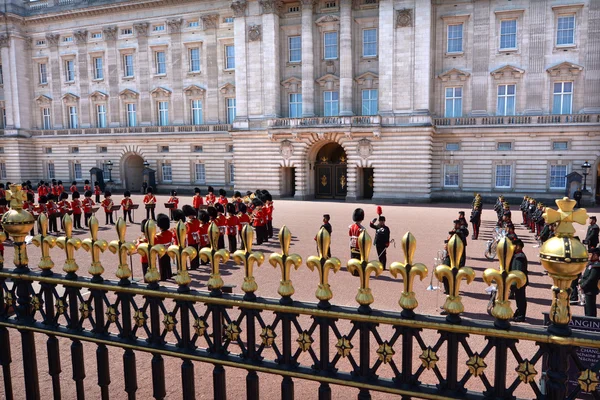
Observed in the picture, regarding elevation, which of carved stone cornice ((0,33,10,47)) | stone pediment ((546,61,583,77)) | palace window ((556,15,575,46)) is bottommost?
stone pediment ((546,61,583,77))

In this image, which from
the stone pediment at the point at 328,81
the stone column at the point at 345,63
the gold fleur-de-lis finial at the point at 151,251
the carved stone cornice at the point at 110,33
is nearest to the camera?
the gold fleur-de-lis finial at the point at 151,251

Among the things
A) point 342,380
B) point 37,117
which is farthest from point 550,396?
point 37,117

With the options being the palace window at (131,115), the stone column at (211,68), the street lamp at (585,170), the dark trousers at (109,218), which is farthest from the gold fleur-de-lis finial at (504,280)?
the palace window at (131,115)

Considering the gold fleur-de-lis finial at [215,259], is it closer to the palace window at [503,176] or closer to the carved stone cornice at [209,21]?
the palace window at [503,176]

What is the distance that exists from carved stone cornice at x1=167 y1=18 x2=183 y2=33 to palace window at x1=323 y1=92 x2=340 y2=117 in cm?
1578

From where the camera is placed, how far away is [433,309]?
26.5ft

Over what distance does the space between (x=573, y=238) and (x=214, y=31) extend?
4063cm

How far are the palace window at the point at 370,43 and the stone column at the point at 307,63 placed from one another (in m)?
4.23

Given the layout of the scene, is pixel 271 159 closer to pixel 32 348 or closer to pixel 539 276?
pixel 539 276

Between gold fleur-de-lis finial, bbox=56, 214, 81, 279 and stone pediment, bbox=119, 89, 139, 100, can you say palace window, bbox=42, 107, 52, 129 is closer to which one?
stone pediment, bbox=119, 89, 139, 100

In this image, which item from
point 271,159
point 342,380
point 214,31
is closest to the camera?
point 342,380

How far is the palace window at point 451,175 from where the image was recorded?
32656mm

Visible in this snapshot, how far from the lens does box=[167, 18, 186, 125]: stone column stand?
39.5 meters

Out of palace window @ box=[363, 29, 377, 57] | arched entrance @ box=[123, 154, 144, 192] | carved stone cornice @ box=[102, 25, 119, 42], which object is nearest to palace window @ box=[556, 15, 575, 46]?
palace window @ box=[363, 29, 377, 57]
